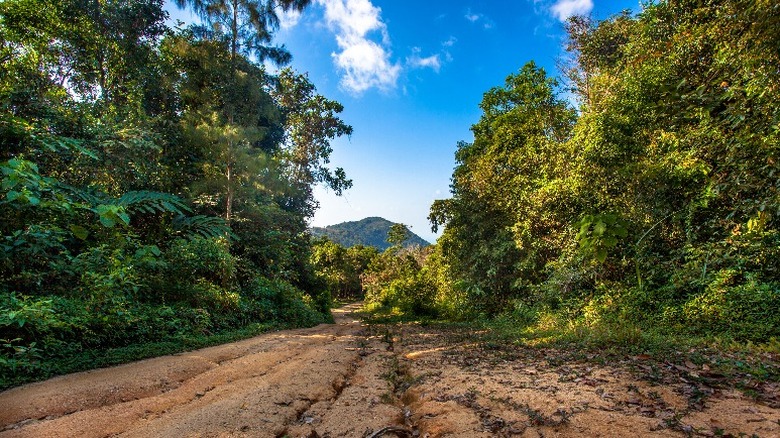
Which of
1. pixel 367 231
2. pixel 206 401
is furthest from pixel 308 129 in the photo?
pixel 367 231

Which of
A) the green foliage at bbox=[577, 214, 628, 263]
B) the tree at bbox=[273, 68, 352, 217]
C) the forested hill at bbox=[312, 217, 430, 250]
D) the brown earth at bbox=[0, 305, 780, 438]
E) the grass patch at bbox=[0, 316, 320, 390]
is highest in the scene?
the forested hill at bbox=[312, 217, 430, 250]

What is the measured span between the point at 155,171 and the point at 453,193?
1187 centimetres

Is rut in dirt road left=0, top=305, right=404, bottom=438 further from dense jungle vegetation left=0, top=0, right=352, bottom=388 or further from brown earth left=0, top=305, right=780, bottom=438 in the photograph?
dense jungle vegetation left=0, top=0, right=352, bottom=388

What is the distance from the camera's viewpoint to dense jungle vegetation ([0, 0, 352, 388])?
16.5 ft

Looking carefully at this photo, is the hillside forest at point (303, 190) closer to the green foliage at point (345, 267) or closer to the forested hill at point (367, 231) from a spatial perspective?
the green foliage at point (345, 267)

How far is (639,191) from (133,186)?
13.2 m

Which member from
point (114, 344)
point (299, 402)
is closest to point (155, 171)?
point (114, 344)

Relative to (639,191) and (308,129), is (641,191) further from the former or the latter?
(308,129)

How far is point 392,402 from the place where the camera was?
3174 millimetres

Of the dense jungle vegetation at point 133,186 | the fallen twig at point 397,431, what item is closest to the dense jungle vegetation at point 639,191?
the fallen twig at point 397,431

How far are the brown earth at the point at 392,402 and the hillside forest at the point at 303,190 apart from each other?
4.33ft

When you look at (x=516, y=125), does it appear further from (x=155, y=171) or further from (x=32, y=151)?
(x=32, y=151)

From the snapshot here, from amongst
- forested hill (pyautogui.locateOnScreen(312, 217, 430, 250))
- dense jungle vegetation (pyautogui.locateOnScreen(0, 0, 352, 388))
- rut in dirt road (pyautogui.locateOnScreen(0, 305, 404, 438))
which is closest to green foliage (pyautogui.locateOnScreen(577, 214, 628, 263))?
rut in dirt road (pyautogui.locateOnScreen(0, 305, 404, 438))

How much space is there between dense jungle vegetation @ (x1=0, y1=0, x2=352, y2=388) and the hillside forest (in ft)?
0.17
